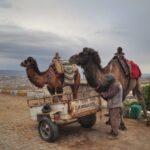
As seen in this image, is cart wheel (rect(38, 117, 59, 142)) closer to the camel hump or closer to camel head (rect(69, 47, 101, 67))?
camel head (rect(69, 47, 101, 67))

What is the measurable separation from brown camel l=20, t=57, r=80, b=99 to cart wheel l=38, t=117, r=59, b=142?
3.51m

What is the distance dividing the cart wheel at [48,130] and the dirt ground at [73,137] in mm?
169

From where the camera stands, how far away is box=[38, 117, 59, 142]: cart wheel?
36.3 ft

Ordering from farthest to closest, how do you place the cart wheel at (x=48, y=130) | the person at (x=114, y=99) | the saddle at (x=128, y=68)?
the saddle at (x=128, y=68), the person at (x=114, y=99), the cart wheel at (x=48, y=130)

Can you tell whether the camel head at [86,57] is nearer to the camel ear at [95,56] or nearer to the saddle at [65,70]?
the camel ear at [95,56]

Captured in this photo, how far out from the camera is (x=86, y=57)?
484 inches


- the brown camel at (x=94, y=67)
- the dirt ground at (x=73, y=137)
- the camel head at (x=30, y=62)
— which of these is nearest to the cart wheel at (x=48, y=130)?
the dirt ground at (x=73, y=137)

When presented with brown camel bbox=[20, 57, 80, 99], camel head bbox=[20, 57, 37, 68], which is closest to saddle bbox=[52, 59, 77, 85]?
brown camel bbox=[20, 57, 80, 99]

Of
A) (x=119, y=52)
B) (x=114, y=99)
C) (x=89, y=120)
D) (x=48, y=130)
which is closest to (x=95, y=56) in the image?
(x=119, y=52)

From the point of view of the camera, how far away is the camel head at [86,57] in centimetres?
1227

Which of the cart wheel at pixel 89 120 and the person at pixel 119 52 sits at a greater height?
the person at pixel 119 52

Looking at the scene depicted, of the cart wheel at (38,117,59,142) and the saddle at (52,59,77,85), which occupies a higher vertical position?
the saddle at (52,59,77,85)

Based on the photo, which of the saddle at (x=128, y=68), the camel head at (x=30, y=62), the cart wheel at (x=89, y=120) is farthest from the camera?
the camel head at (x=30, y=62)

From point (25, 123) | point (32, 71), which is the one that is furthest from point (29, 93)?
point (25, 123)
